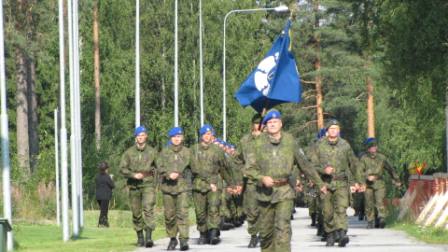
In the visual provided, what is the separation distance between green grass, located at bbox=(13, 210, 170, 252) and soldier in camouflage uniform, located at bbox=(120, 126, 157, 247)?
44cm

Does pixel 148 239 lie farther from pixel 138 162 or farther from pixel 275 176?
pixel 275 176

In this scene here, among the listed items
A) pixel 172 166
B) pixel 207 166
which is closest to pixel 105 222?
pixel 207 166

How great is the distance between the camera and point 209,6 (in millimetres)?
77875

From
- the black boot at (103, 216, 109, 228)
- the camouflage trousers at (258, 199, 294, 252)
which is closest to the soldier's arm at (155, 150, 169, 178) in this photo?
the camouflage trousers at (258, 199, 294, 252)

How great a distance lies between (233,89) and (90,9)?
9524 millimetres

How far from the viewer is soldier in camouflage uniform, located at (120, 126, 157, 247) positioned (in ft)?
78.9

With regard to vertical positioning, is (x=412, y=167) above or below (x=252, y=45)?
below

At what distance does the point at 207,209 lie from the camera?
2611 cm

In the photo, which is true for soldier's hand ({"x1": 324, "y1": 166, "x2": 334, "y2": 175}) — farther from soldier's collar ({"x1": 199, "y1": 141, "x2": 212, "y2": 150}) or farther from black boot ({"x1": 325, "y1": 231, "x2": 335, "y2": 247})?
soldier's collar ({"x1": 199, "y1": 141, "x2": 212, "y2": 150})

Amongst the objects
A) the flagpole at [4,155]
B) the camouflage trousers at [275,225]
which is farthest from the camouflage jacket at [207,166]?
the camouflage trousers at [275,225]

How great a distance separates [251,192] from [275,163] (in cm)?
433

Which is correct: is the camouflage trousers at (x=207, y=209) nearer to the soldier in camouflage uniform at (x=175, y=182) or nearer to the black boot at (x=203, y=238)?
the black boot at (x=203, y=238)

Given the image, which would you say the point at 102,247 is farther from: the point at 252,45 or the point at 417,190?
the point at 252,45

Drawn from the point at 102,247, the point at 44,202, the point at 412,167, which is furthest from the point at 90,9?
the point at 102,247
